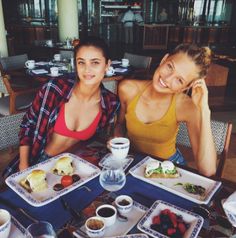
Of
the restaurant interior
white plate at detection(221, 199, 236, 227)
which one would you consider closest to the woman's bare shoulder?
white plate at detection(221, 199, 236, 227)

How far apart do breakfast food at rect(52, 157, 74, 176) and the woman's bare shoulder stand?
0.74m

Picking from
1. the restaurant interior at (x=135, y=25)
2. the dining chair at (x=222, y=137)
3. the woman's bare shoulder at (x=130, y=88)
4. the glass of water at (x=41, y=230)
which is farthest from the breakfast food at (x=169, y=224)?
the restaurant interior at (x=135, y=25)

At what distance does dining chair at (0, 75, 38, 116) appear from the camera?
10.4 ft

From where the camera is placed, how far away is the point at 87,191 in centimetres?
129

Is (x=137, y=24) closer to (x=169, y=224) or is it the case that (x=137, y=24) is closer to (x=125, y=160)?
(x=125, y=160)

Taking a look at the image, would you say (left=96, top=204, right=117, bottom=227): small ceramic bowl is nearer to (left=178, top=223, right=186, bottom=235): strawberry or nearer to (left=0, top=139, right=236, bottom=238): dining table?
(left=0, top=139, right=236, bottom=238): dining table

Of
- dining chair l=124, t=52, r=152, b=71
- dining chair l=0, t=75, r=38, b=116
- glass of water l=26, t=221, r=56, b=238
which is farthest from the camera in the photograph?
dining chair l=124, t=52, r=152, b=71

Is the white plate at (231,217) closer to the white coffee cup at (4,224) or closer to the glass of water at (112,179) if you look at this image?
the glass of water at (112,179)

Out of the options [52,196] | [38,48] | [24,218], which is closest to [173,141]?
[52,196]

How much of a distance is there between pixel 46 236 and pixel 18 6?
42.9 feet

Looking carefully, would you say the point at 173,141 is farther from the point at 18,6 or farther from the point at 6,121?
the point at 18,6

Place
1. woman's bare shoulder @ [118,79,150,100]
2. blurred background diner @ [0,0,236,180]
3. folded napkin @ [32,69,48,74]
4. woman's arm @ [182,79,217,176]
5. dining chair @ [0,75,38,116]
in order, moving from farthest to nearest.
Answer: blurred background diner @ [0,0,236,180]
folded napkin @ [32,69,48,74]
dining chair @ [0,75,38,116]
woman's bare shoulder @ [118,79,150,100]
woman's arm @ [182,79,217,176]

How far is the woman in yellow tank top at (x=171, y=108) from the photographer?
1614mm

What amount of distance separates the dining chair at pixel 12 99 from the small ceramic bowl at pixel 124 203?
2376 mm
